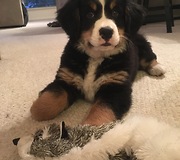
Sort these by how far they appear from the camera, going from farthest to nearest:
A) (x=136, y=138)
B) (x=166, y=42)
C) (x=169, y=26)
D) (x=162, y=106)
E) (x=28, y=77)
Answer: (x=169, y=26) → (x=166, y=42) → (x=28, y=77) → (x=162, y=106) → (x=136, y=138)

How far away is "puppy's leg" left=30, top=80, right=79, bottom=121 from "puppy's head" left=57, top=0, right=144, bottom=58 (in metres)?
0.19

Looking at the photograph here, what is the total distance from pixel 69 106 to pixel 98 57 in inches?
9.3

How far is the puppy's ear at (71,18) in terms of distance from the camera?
116 centimetres

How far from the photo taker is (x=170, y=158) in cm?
59

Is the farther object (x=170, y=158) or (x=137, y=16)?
(x=137, y=16)

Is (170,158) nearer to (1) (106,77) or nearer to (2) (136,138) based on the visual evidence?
(2) (136,138)

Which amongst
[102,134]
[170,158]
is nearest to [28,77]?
[102,134]

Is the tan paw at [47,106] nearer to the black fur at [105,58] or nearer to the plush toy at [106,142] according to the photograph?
the black fur at [105,58]

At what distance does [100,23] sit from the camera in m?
1.07

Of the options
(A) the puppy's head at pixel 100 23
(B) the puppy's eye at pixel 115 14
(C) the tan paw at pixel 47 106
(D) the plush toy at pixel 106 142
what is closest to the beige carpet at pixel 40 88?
(C) the tan paw at pixel 47 106

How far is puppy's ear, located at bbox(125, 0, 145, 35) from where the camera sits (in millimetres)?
1204

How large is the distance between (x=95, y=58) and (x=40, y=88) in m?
0.36

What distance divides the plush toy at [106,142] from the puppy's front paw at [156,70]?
0.75 metres

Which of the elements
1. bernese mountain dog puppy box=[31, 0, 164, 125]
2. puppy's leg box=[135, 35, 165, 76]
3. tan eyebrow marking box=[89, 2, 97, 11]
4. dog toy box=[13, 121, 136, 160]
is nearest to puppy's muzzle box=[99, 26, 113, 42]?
bernese mountain dog puppy box=[31, 0, 164, 125]
